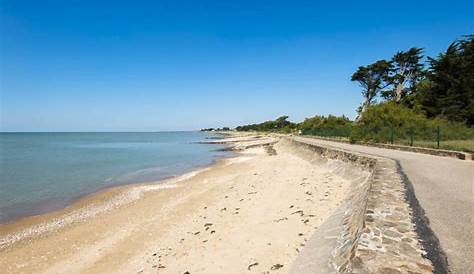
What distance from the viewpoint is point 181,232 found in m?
8.34

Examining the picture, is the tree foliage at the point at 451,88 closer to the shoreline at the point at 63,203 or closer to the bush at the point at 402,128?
the bush at the point at 402,128

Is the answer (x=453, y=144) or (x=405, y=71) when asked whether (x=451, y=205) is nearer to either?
(x=453, y=144)

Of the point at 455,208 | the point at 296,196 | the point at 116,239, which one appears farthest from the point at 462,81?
the point at 116,239

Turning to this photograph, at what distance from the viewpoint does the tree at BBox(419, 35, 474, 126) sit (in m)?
24.9

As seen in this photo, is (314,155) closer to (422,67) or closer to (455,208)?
(455,208)

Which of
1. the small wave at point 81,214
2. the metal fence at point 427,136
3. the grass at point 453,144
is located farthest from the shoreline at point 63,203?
the metal fence at point 427,136

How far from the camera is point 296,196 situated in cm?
996

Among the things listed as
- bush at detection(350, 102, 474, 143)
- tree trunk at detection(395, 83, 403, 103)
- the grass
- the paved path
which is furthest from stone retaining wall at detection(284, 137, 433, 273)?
tree trunk at detection(395, 83, 403, 103)

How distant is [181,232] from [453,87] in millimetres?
30938

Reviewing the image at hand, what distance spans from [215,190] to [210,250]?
24.7ft

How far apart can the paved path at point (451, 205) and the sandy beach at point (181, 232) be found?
236cm

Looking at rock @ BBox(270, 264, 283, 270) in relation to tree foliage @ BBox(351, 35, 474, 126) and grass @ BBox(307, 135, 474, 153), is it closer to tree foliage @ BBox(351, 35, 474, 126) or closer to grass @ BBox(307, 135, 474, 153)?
grass @ BBox(307, 135, 474, 153)

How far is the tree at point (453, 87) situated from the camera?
24906mm

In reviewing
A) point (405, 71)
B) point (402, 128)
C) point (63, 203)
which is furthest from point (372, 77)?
point (63, 203)
